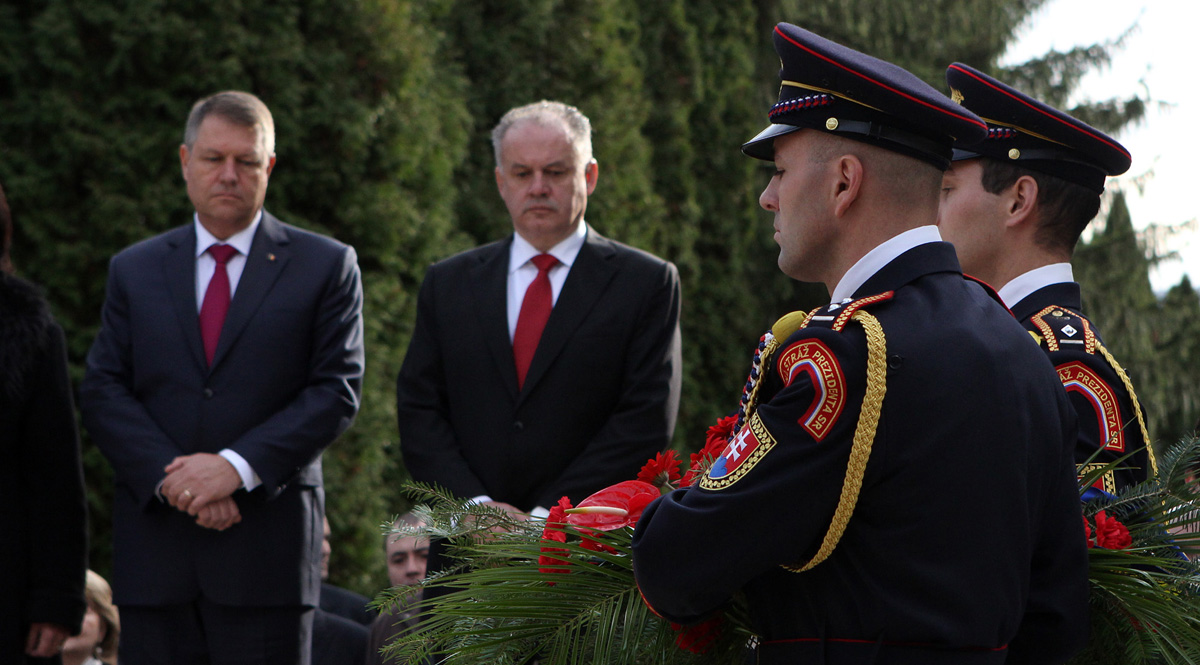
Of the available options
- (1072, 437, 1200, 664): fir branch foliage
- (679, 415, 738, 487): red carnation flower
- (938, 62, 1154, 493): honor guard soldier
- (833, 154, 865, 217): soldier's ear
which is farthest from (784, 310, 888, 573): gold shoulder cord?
(938, 62, 1154, 493): honor guard soldier

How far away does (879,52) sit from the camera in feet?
42.0

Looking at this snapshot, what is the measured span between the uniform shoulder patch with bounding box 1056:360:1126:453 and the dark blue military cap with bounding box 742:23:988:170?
2.65 ft

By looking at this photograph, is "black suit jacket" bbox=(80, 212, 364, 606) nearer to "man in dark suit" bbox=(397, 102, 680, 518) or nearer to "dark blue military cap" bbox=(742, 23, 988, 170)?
"man in dark suit" bbox=(397, 102, 680, 518)

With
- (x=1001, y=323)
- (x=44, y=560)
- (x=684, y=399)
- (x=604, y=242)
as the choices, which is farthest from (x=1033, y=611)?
(x=684, y=399)

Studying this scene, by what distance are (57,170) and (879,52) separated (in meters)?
8.90

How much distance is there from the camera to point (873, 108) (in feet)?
6.66

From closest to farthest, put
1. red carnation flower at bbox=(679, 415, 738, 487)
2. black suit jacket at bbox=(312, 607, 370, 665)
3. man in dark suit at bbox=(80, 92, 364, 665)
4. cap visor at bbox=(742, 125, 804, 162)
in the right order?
cap visor at bbox=(742, 125, 804, 162) < red carnation flower at bbox=(679, 415, 738, 487) < man in dark suit at bbox=(80, 92, 364, 665) < black suit jacket at bbox=(312, 607, 370, 665)

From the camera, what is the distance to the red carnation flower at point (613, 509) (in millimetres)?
2131

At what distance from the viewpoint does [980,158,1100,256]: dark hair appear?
3006mm

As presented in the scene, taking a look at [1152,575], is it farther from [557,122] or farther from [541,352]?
[557,122]

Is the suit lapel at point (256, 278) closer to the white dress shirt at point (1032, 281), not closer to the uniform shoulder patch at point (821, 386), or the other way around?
the white dress shirt at point (1032, 281)

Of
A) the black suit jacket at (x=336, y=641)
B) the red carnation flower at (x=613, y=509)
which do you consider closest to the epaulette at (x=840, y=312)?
the red carnation flower at (x=613, y=509)

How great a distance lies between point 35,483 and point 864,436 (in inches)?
127

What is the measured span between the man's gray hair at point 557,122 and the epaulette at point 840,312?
2404 mm
